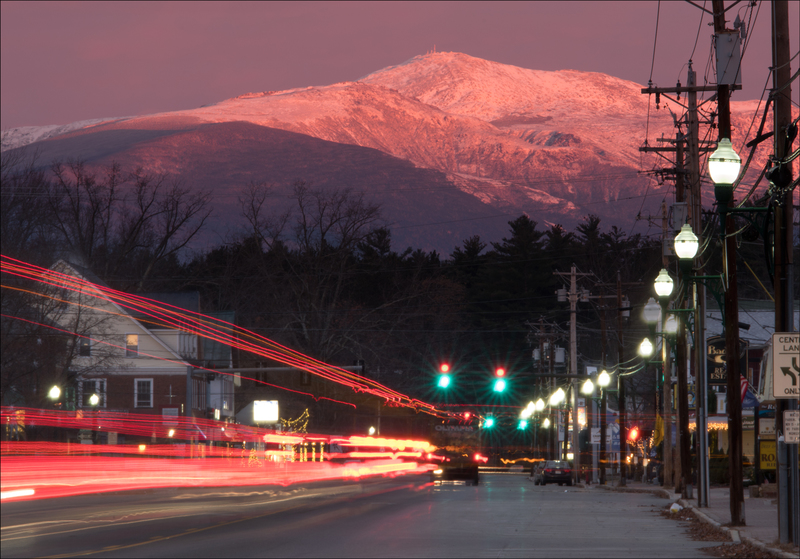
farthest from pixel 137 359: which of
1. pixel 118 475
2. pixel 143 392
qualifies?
pixel 118 475

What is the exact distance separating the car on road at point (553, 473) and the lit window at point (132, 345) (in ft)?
90.9

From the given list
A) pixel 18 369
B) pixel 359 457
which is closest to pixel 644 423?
pixel 359 457

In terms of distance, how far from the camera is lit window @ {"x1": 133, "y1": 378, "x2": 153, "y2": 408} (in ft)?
221

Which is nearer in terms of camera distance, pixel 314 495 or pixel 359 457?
pixel 314 495

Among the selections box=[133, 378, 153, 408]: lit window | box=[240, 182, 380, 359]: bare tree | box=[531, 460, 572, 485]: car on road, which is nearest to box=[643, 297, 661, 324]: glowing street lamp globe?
box=[531, 460, 572, 485]: car on road

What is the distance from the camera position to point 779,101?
16969 millimetres

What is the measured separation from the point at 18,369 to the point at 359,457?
31957 mm

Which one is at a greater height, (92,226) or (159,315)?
(92,226)

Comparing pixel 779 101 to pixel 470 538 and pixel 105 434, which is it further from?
pixel 105 434

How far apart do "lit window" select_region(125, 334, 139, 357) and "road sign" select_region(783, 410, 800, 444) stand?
56.4m

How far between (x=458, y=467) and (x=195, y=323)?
2454cm

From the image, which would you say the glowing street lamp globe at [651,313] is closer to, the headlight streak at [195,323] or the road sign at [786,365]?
the road sign at [786,365]

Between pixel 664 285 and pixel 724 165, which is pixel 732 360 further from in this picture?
pixel 724 165

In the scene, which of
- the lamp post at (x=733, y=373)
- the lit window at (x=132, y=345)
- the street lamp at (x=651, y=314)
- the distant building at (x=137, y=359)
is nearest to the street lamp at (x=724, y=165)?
the lamp post at (x=733, y=373)
